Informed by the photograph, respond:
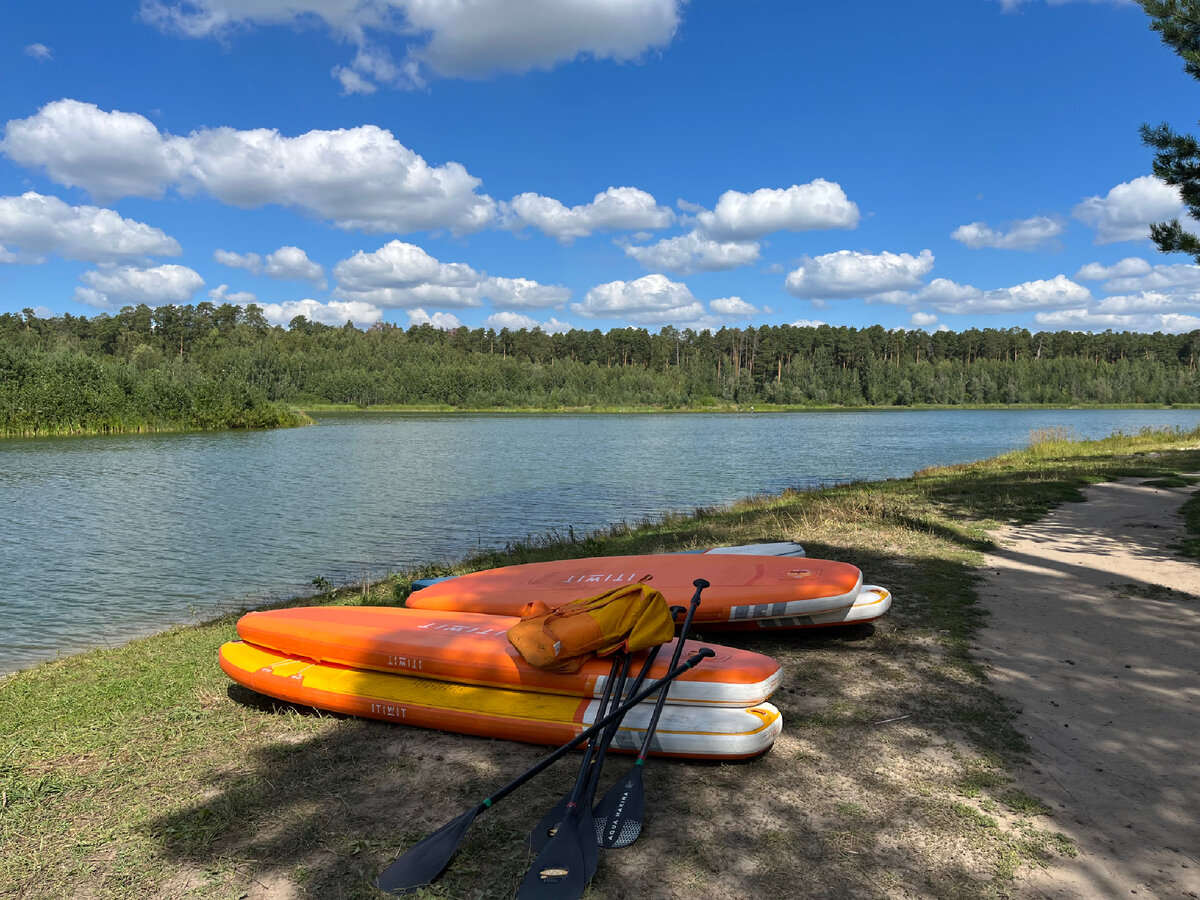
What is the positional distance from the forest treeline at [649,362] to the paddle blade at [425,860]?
82311mm

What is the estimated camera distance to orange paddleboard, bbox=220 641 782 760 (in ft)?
12.2

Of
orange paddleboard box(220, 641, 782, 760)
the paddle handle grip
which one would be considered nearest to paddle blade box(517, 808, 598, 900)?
the paddle handle grip

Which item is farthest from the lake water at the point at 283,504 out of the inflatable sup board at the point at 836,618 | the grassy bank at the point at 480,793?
the inflatable sup board at the point at 836,618

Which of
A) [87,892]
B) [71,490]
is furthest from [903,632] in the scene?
[71,490]

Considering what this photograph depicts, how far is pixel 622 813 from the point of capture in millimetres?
3188

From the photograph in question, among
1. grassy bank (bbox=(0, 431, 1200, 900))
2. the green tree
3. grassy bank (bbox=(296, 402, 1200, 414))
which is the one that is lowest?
grassy bank (bbox=(296, 402, 1200, 414))

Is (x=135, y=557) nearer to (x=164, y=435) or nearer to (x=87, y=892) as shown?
(x=87, y=892)

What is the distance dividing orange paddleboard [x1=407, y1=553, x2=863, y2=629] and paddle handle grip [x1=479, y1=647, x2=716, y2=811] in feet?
4.76

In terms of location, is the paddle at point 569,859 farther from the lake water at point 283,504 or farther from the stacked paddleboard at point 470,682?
the lake water at point 283,504

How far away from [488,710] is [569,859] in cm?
133

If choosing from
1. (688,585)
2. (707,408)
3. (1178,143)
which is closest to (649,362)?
(707,408)

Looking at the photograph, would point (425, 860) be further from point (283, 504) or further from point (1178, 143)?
point (283, 504)

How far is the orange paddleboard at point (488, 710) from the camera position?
3.72 metres

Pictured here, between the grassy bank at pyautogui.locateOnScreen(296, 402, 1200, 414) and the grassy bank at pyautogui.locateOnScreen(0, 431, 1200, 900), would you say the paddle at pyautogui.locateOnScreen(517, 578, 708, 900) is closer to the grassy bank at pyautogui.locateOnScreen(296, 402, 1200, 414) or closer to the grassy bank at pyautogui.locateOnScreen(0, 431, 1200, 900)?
the grassy bank at pyautogui.locateOnScreen(0, 431, 1200, 900)
